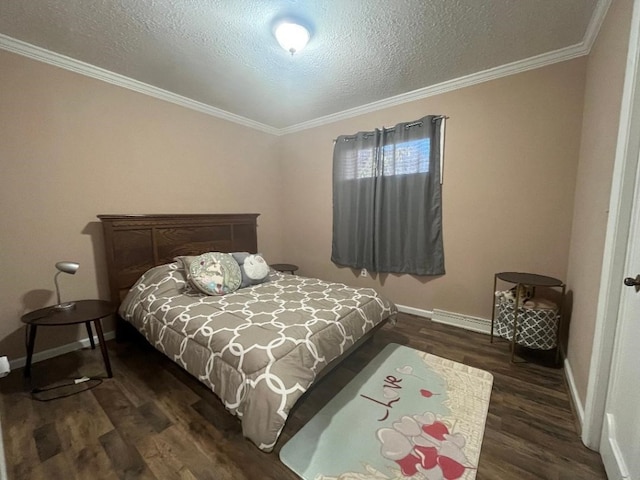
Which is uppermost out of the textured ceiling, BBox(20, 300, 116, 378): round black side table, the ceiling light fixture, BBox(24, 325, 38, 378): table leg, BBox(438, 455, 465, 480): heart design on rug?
the textured ceiling

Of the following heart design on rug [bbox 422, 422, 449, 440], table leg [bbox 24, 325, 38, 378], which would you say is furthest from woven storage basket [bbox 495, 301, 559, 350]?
table leg [bbox 24, 325, 38, 378]

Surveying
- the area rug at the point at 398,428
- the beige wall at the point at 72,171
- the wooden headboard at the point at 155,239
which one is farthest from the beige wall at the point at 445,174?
the area rug at the point at 398,428

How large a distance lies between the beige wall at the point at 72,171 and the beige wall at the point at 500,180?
89.7 inches

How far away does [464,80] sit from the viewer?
2531 millimetres

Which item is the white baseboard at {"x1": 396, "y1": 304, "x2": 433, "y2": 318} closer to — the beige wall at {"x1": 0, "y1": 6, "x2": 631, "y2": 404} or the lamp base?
the beige wall at {"x1": 0, "y1": 6, "x2": 631, "y2": 404}

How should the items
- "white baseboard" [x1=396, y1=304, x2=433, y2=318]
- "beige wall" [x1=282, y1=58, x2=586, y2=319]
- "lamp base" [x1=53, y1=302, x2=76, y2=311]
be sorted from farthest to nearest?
"white baseboard" [x1=396, y1=304, x2=433, y2=318] < "beige wall" [x1=282, y1=58, x2=586, y2=319] < "lamp base" [x1=53, y1=302, x2=76, y2=311]

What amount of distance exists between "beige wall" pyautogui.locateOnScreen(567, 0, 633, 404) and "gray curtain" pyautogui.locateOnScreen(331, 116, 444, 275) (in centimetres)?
109

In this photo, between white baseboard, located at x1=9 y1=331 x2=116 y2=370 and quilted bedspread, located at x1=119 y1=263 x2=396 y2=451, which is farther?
white baseboard, located at x1=9 y1=331 x2=116 y2=370

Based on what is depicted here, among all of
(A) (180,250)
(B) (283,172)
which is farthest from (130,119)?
(B) (283,172)

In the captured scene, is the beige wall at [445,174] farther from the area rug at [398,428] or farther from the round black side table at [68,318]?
the area rug at [398,428]

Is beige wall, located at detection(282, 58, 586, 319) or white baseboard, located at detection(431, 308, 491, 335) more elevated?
beige wall, located at detection(282, 58, 586, 319)

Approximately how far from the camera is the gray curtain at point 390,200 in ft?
9.20

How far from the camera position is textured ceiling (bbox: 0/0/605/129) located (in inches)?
64.8

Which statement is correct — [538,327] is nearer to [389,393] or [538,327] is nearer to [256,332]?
[389,393]
